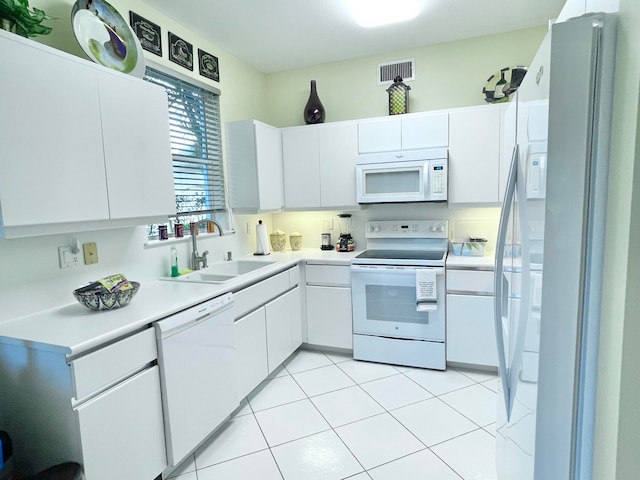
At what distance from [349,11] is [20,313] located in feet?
8.54

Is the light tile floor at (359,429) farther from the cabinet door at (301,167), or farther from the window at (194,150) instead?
the cabinet door at (301,167)

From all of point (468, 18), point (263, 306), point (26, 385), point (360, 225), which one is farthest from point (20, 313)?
point (468, 18)

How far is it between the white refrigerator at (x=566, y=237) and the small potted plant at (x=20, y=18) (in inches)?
74.2

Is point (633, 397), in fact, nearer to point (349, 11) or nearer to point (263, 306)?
point (263, 306)

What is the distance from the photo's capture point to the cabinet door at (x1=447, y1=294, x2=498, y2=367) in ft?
8.43

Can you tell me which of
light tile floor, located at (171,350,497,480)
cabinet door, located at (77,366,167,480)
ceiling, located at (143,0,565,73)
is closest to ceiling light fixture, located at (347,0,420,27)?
ceiling, located at (143,0,565,73)

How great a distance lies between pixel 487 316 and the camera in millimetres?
2562

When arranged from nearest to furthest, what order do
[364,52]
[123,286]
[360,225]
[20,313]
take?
[20,313] → [123,286] → [364,52] → [360,225]

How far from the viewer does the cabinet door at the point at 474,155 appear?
2660 mm

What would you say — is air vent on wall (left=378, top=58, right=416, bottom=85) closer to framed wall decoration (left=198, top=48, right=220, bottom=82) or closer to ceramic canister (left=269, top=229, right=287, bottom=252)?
framed wall decoration (left=198, top=48, right=220, bottom=82)

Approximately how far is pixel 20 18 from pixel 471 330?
308 centimetres

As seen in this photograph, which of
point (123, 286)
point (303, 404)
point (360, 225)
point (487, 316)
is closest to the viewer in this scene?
point (123, 286)

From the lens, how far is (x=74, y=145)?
1.51 m

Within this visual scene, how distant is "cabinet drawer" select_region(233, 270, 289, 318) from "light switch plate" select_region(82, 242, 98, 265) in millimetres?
779
